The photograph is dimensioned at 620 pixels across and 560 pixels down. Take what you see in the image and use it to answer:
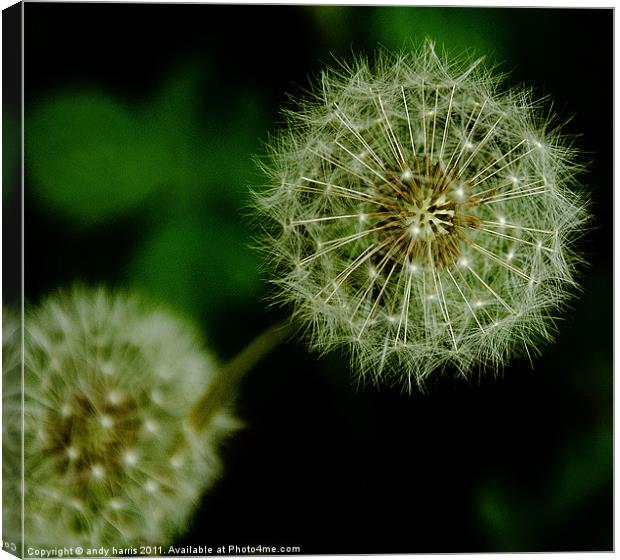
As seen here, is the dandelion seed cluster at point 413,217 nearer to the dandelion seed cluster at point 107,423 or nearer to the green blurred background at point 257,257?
the green blurred background at point 257,257

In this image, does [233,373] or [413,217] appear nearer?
[413,217]

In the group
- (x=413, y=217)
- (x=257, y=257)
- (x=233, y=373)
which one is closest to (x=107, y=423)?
(x=233, y=373)

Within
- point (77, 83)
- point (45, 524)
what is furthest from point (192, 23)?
point (45, 524)

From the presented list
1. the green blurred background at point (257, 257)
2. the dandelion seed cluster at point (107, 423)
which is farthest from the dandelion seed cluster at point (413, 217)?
the dandelion seed cluster at point (107, 423)

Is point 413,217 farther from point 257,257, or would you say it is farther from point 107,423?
point 107,423

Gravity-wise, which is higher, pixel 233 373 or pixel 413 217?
pixel 413 217

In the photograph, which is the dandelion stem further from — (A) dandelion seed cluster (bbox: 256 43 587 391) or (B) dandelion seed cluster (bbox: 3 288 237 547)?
(A) dandelion seed cluster (bbox: 256 43 587 391)
